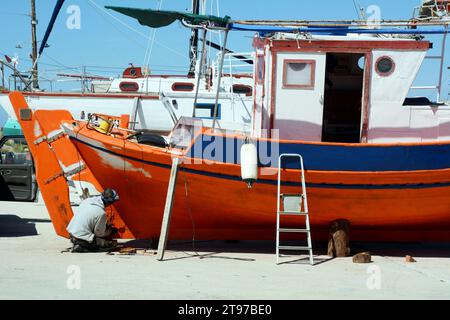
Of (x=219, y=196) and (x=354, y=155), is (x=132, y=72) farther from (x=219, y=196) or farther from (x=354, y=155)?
(x=354, y=155)

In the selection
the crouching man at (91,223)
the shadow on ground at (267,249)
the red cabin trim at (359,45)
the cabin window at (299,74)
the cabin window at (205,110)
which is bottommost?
the shadow on ground at (267,249)

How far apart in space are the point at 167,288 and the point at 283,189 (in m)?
2.46

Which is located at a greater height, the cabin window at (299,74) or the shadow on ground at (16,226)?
the cabin window at (299,74)

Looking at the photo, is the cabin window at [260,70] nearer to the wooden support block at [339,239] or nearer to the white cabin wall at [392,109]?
the white cabin wall at [392,109]

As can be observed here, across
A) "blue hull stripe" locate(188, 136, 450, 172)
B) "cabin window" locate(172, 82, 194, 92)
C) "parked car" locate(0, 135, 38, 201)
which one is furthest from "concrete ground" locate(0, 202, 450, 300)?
"cabin window" locate(172, 82, 194, 92)

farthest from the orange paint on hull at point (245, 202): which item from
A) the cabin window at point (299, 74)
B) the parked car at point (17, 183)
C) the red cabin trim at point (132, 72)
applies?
the red cabin trim at point (132, 72)

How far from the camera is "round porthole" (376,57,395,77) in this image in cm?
835

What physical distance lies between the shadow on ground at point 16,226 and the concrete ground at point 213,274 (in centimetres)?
65

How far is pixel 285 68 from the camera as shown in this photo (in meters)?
8.40

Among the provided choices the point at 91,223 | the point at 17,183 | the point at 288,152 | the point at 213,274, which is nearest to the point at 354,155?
the point at 288,152

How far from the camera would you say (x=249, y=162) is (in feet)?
25.1

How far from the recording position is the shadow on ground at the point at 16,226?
975 cm
